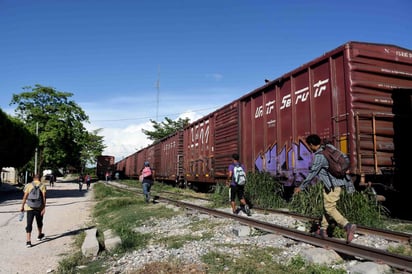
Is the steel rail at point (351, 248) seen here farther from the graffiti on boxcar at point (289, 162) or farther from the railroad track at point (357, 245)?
the graffiti on boxcar at point (289, 162)

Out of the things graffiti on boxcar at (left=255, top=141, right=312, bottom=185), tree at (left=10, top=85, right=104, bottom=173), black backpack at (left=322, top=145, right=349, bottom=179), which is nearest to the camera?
A: black backpack at (left=322, top=145, right=349, bottom=179)

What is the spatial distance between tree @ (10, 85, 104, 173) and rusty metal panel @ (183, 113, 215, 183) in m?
26.9

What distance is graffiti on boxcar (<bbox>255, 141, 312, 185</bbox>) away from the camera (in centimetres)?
854

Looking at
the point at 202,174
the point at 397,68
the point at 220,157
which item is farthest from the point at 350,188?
the point at 202,174

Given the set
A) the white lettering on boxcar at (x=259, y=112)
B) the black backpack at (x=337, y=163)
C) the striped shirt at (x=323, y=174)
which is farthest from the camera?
the white lettering on boxcar at (x=259, y=112)

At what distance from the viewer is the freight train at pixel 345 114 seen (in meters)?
7.23

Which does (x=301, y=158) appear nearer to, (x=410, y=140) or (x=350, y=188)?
(x=410, y=140)

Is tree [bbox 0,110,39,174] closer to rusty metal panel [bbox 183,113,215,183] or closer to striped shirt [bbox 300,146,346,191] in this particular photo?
rusty metal panel [bbox 183,113,215,183]

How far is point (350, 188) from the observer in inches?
205

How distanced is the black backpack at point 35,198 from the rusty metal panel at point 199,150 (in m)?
7.63

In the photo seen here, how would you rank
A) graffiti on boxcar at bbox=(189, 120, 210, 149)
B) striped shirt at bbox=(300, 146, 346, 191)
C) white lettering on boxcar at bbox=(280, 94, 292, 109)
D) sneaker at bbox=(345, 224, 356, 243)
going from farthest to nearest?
graffiti on boxcar at bbox=(189, 120, 210, 149), white lettering on boxcar at bbox=(280, 94, 292, 109), striped shirt at bbox=(300, 146, 346, 191), sneaker at bbox=(345, 224, 356, 243)

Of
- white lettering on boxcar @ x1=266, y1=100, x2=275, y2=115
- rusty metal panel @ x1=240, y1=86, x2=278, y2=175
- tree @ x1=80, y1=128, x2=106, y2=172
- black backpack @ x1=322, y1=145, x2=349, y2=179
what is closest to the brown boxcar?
rusty metal panel @ x1=240, y1=86, x2=278, y2=175

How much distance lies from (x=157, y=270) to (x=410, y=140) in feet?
19.9

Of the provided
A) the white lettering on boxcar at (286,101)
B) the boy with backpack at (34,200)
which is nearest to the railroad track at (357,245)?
the white lettering on boxcar at (286,101)
